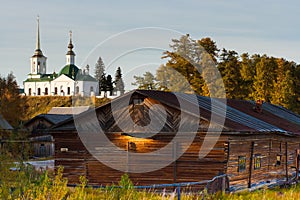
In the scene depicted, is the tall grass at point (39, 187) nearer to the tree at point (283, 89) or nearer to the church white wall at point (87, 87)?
the tree at point (283, 89)

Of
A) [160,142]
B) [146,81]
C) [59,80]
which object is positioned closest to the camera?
[160,142]

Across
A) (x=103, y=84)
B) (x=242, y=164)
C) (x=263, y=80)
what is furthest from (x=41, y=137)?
→ (x=103, y=84)

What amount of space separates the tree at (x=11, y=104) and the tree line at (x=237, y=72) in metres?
17.7

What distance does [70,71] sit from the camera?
122m

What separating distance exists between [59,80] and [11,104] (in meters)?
63.8

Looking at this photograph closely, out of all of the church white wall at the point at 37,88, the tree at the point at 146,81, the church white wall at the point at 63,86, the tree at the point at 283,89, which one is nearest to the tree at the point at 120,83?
the tree at the point at 146,81

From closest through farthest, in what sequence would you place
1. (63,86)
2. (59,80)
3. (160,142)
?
(160,142)
(63,86)
(59,80)

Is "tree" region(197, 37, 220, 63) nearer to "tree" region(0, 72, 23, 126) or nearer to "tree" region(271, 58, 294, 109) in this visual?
"tree" region(271, 58, 294, 109)

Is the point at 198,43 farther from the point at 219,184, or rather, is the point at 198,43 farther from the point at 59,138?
the point at 219,184

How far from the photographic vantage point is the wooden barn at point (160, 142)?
20766 mm

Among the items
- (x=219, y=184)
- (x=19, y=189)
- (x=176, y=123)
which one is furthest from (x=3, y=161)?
(x=176, y=123)

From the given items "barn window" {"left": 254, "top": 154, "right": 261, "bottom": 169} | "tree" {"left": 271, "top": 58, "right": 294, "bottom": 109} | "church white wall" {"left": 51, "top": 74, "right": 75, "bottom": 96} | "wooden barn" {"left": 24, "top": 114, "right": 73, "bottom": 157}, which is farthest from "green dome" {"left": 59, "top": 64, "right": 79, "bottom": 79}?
"barn window" {"left": 254, "top": 154, "right": 261, "bottom": 169}

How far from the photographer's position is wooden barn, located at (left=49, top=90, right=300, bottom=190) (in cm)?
2077

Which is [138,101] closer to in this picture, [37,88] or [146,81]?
[146,81]
